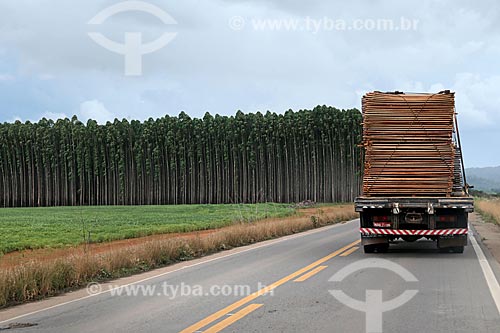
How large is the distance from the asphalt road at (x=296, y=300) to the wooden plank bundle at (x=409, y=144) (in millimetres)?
2310

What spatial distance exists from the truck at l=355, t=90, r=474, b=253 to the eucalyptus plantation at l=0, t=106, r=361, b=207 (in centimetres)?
7393

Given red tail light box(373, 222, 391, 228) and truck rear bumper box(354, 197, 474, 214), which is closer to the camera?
truck rear bumper box(354, 197, 474, 214)

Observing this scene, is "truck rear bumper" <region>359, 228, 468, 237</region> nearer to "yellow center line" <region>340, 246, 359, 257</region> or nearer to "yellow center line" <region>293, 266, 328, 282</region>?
"yellow center line" <region>340, 246, 359, 257</region>

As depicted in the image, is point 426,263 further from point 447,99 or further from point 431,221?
point 447,99

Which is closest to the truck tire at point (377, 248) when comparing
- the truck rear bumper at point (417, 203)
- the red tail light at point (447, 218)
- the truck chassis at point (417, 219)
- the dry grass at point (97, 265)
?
the truck chassis at point (417, 219)

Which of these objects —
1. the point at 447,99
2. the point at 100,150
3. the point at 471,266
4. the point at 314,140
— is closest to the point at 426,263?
the point at 471,266

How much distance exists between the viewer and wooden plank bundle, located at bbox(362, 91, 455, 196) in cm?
1698

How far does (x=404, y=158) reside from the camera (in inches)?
674

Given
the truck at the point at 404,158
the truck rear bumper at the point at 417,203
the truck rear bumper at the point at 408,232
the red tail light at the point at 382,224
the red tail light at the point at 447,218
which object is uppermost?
the truck at the point at 404,158

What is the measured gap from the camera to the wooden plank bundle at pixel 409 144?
17.0 metres

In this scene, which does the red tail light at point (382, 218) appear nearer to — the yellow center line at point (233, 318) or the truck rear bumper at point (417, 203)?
the truck rear bumper at point (417, 203)

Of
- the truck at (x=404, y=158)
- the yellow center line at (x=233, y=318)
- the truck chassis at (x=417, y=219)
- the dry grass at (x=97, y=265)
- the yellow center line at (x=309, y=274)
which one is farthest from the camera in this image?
the truck at (x=404, y=158)

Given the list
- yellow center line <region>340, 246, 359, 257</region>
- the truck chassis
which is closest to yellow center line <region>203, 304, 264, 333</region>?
yellow center line <region>340, 246, 359, 257</region>

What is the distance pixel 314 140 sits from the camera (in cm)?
9331
